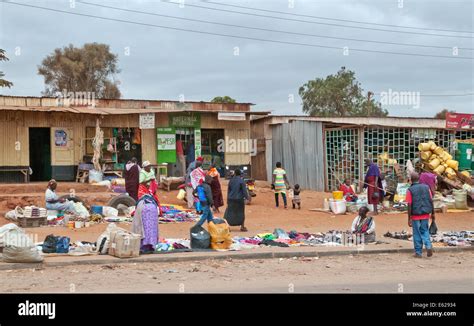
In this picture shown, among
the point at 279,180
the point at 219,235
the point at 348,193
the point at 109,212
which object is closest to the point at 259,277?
the point at 219,235

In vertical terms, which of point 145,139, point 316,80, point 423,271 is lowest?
point 423,271

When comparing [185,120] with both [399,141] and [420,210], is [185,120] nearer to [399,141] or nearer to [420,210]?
[399,141]

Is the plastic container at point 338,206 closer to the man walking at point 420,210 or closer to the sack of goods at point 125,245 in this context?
the man walking at point 420,210

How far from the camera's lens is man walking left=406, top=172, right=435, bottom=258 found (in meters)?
12.1

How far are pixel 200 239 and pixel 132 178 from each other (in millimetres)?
7139

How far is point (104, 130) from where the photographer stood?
25.2 meters

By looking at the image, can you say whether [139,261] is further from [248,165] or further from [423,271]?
[248,165]

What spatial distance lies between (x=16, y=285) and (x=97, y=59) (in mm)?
39000

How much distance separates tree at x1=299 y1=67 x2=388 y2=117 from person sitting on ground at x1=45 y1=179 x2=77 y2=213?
3394 centimetres

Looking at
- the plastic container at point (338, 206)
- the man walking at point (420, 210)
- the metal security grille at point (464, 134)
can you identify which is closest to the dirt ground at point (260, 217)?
the plastic container at point (338, 206)

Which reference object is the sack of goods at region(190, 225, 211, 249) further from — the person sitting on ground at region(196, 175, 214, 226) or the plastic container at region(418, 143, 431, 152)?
the plastic container at region(418, 143, 431, 152)

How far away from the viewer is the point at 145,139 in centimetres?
2598
